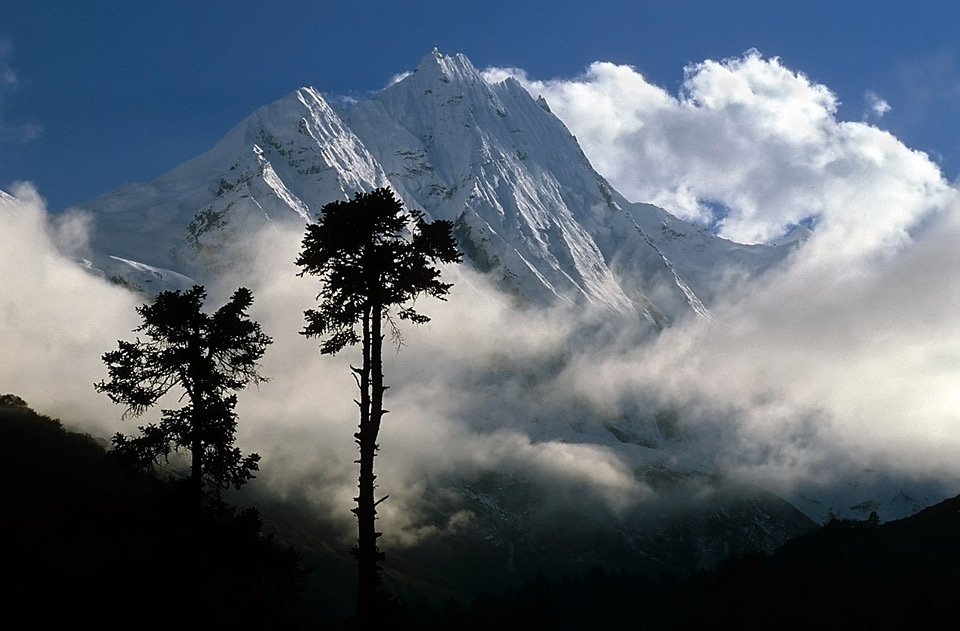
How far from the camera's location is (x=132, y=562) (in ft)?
106

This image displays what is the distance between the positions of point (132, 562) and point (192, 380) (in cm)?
906

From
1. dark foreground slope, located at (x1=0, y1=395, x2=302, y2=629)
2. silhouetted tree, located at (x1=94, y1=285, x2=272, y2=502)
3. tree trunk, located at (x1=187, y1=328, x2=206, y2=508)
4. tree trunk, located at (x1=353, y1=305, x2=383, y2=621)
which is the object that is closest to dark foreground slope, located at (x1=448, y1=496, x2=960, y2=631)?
dark foreground slope, located at (x1=0, y1=395, x2=302, y2=629)

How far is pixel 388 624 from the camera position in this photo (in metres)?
21.8

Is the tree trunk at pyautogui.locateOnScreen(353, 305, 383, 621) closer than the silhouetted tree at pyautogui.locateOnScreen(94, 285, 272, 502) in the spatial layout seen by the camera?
Yes

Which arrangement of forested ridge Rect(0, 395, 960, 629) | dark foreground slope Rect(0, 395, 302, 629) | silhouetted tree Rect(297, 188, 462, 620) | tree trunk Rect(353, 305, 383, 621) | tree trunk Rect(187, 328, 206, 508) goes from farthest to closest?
forested ridge Rect(0, 395, 960, 629) < tree trunk Rect(187, 328, 206, 508) < dark foreground slope Rect(0, 395, 302, 629) < silhouetted tree Rect(297, 188, 462, 620) < tree trunk Rect(353, 305, 383, 621)

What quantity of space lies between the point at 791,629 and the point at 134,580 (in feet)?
249

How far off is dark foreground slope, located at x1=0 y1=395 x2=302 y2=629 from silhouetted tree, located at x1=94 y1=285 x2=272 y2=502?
1085 millimetres

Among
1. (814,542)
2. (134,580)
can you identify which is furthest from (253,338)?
(814,542)

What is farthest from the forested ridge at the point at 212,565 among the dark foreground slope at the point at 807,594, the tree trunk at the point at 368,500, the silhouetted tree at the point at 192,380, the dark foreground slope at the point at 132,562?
the tree trunk at the point at 368,500

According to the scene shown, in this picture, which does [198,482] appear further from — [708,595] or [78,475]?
[708,595]

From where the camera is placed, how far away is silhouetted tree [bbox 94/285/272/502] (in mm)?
26859

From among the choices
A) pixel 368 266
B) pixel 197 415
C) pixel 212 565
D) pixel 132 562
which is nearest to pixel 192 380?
pixel 197 415

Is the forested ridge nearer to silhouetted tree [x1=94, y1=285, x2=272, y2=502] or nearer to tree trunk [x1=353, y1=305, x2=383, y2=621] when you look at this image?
silhouetted tree [x1=94, y1=285, x2=272, y2=502]

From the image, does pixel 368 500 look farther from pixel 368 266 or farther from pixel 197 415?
pixel 197 415
